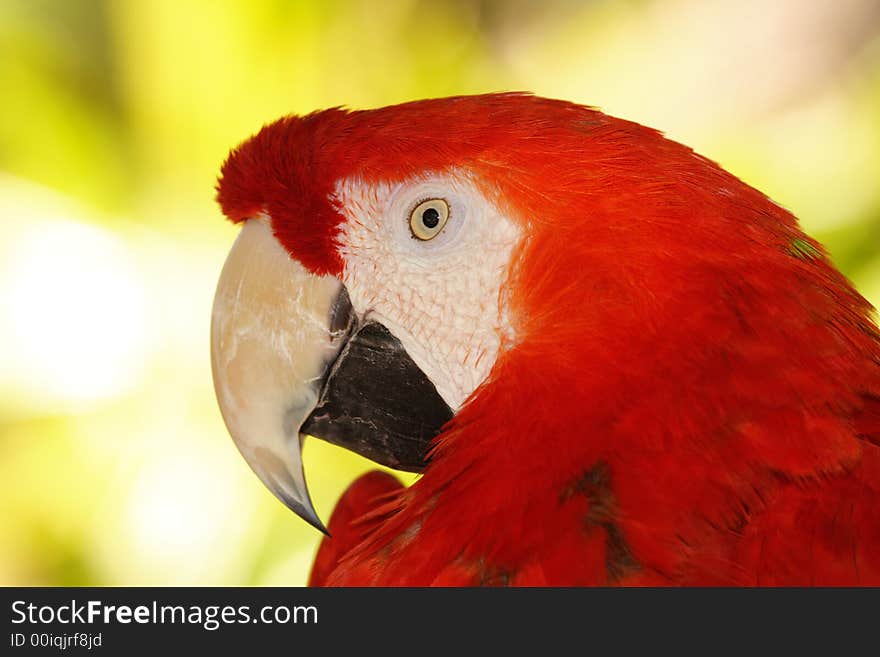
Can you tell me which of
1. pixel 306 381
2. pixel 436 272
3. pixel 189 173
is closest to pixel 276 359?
pixel 306 381

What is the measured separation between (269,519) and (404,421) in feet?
3.09

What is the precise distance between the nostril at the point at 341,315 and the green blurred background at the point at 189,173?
940mm

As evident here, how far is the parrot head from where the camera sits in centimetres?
63

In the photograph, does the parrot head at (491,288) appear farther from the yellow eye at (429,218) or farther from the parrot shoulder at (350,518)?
the parrot shoulder at (350,518)

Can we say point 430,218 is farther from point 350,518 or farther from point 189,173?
point 189,173

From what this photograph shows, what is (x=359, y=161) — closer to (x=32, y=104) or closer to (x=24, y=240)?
(x=24, y=240)

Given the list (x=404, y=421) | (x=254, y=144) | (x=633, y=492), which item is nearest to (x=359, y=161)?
(x=254, y=144)

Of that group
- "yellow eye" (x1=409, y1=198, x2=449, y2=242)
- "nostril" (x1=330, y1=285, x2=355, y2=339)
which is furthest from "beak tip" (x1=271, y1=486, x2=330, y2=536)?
"yellow eye" (x1=409, y1=198, x2=449, y2=242)

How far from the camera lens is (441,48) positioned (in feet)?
5.78

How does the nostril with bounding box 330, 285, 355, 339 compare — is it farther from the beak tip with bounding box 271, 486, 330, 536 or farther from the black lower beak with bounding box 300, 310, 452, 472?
the beak tip with bounding box 271, 486, 330, 536

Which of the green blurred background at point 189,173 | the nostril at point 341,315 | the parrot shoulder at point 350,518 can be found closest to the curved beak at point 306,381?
the nostril at point 341,315

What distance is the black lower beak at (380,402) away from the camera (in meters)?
0.74

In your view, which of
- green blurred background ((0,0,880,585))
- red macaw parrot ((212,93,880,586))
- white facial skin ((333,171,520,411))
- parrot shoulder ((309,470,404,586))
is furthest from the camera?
green blurred background ((0,0,880,585))

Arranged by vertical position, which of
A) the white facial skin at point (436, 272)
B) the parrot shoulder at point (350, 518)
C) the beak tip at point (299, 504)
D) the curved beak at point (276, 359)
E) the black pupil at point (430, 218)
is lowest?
the parrot shoulder at point (350, 518)
